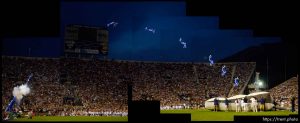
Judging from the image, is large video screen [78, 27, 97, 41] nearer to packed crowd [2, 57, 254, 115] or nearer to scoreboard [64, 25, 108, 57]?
scoreboard [64, 25, 108, 57]

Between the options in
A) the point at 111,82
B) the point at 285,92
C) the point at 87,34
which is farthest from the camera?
the point at 111,82

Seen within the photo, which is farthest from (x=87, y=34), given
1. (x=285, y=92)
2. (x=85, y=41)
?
(x=285, y=92)

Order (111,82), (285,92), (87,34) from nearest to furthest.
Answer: (285,92) → (87,34) → (111,82)

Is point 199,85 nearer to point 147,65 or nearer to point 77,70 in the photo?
point 147,65

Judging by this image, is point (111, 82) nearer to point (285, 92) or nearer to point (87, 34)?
point (87, 34)

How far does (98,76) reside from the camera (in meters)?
46.1

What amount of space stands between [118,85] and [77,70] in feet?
15.3

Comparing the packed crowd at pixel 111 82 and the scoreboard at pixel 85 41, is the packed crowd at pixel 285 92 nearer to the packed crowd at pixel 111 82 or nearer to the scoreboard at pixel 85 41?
the packed crowd at pixel 111 82

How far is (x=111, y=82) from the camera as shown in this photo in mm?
45719

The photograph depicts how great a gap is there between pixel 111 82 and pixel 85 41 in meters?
5.64

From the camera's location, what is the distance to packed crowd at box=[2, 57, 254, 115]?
39.6m

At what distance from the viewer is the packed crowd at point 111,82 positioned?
39625 mm

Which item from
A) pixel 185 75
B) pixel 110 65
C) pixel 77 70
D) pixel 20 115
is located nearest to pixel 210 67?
pixel 185 75

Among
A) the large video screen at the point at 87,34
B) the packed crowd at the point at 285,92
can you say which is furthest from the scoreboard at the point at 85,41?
the packed crowd at the point at 285,92
